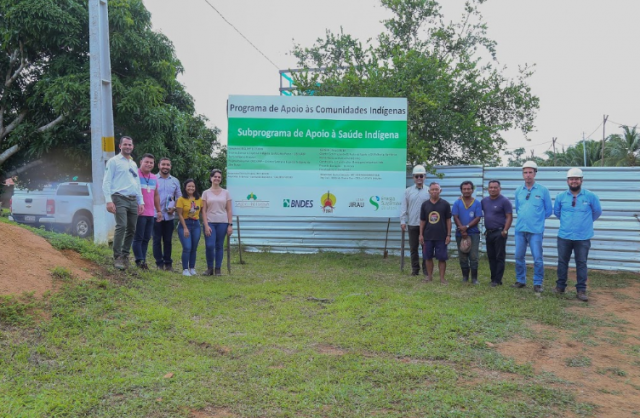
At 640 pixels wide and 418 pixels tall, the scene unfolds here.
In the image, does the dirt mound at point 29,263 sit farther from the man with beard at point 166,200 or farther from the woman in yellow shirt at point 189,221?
the woman in yellow shirt at point 189,221

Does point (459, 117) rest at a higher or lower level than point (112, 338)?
higher

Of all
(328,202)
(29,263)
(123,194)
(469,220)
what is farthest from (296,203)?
(29,263)

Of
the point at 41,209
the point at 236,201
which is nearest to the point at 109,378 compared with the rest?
the point at 236,201

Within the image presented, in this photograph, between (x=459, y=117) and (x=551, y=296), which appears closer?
(x=551, y=296)

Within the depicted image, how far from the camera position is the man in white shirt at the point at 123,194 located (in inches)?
246

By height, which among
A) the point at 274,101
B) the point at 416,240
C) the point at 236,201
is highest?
the point at 274,101

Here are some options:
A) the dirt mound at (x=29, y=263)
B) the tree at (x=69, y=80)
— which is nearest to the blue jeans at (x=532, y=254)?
the dirt mound at (x=29, y=263)

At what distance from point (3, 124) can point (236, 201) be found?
8.57 meters

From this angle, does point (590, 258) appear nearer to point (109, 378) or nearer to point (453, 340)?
point (453, 340)

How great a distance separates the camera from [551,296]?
6785 millimetres

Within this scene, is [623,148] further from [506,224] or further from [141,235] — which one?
[141,235]

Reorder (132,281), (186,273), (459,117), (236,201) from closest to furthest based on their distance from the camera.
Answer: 1. (132,281)
2. (186,273)
3. (236,201)
4. (459,117)

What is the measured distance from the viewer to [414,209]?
8.13 meters

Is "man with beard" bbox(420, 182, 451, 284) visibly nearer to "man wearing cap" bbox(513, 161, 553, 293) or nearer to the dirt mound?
"man wearing cap" bbox(513, 161, 553, 293)
